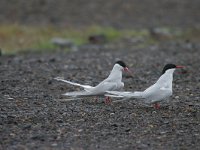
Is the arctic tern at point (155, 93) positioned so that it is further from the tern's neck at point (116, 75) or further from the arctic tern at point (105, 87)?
the tern's neck at point (116, 75)

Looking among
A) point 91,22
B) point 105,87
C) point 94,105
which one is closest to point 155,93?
point 105,87

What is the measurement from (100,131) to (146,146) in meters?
0.87

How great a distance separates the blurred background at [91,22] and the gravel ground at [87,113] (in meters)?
4.74

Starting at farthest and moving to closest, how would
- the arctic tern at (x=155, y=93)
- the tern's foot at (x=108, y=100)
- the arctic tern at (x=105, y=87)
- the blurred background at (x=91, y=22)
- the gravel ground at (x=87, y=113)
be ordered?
the blurred background at (x=91, y=22) → the tern's foot at (x=108, y=100) → the arctic tern at (x=105, y=87) → the arctic tern at (x=155, y=93) → the gravel ground at (x=87, y=113)

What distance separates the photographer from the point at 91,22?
24.1 metres

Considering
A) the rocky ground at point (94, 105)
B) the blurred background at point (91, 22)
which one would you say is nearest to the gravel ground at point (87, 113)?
the rocky ground at point (94, 105)

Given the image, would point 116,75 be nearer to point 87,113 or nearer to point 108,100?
point 108,100

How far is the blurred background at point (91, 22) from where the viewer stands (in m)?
20.5

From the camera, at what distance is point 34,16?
24766mm

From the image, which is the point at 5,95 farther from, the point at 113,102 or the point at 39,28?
the point at 39,28

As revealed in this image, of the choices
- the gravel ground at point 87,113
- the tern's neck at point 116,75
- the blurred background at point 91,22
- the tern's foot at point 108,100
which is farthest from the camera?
the blurred background at point 91,22

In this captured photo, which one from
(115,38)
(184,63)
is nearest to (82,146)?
(184,63)

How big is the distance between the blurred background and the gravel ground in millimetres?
4738

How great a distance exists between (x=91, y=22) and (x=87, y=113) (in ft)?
48.6
